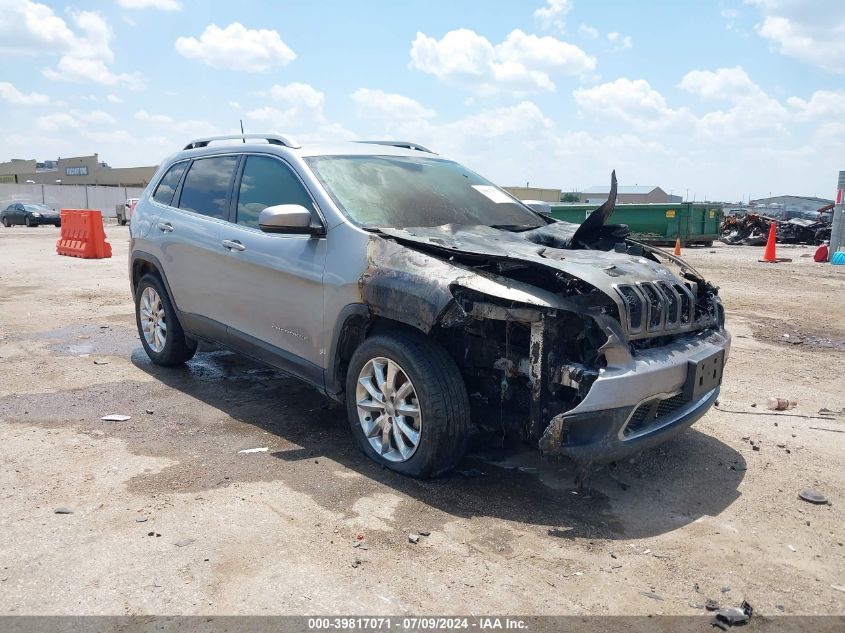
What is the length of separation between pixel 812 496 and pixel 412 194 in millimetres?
2991

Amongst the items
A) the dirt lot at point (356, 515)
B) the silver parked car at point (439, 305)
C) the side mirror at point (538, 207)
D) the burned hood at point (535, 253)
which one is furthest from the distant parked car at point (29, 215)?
the burned hood at point (535, 253)

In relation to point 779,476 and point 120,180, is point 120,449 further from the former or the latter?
point 120,180

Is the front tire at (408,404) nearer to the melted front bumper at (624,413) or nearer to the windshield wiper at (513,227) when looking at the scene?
the melted front bumper at (624,413)

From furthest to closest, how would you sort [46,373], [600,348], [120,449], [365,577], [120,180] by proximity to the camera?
1. [120,180]
2. [46,373]
3. [120,449]
4. [600,348]
5. [365,577]

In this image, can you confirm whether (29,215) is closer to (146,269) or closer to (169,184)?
(146,269)

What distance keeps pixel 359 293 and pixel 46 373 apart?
12.0 ft

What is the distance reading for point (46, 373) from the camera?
20.2 ft

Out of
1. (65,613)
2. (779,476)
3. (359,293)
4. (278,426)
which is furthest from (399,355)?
(779,476)

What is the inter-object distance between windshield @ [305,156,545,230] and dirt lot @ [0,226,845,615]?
1.51 meters

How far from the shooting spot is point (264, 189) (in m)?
4.89

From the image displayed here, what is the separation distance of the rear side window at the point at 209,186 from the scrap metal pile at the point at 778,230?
75.8ft

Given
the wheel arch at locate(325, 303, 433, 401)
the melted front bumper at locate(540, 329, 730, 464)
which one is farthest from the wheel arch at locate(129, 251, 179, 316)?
the melted front bumper at locate(540, 329, 730, 464)

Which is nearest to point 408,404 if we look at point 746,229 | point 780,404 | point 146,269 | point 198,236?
point 198,236

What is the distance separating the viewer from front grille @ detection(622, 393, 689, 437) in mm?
3561
